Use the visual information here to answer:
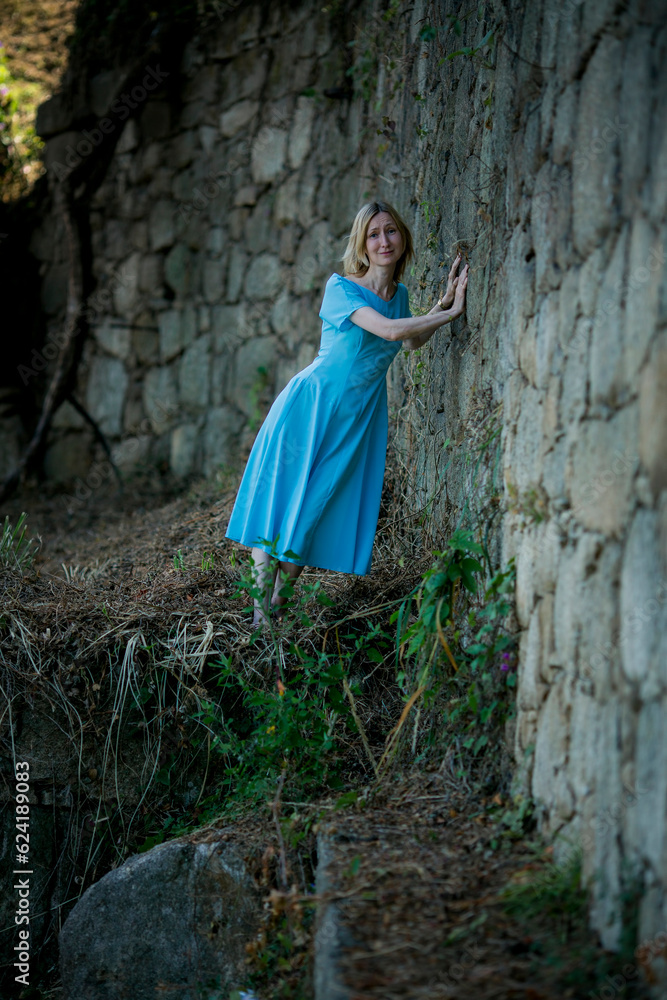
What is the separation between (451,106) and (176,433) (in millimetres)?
3488

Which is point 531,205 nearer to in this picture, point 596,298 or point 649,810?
point 596,298

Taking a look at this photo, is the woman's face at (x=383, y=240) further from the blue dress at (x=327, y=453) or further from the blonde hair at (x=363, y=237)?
the blue dress at (x=327, y=453)

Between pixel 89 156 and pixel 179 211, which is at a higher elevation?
pixel 89 156

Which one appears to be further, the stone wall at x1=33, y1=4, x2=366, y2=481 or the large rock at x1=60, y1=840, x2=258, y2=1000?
the stone wall at x1=33, y1=4, x2=366, y2=481

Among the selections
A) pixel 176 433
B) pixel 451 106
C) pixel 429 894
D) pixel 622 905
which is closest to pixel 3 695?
pixel 429 894

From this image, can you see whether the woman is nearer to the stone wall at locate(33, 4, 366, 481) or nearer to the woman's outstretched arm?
the woman's outstretched arm

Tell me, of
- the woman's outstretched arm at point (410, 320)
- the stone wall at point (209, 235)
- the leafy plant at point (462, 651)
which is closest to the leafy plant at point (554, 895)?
the leafy plant at point (462, 651)

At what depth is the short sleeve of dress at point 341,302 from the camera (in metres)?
2.78

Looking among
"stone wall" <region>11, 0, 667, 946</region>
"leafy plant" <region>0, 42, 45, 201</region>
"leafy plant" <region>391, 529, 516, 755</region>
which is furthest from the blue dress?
"leafy plant" <region>0, 42, 45, 201</region>

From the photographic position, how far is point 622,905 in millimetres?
1434

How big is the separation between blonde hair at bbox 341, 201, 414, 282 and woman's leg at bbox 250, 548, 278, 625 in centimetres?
101

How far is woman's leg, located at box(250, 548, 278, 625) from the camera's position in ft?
9.14

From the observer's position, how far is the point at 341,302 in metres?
2.80

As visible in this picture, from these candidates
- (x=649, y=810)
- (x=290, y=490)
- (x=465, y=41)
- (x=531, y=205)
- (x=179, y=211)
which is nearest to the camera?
(x=649, y=810)
